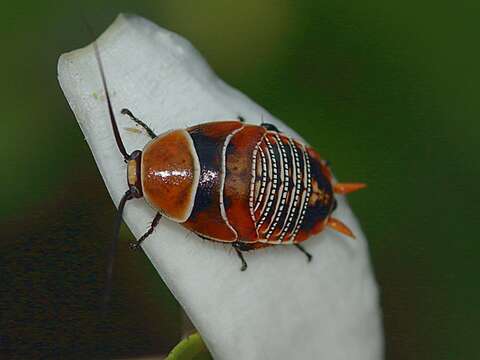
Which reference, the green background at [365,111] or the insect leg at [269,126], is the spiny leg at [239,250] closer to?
the insect leg at [269,126]

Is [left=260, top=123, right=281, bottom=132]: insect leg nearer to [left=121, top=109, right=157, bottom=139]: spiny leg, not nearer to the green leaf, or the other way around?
[left=121, top=109, right=157, bottom=139]: spiny leg

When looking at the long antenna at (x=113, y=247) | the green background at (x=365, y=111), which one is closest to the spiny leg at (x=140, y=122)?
the long antenna at (x=113, y=247)

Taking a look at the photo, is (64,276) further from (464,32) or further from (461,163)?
(464,32)

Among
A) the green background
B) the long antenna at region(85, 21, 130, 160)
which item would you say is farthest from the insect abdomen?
the green background

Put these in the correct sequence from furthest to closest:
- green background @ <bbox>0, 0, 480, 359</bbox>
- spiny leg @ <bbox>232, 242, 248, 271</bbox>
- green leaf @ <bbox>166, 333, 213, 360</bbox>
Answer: green background @ <bbox>0, 0, 480, 359</bbox>
spiny leg @ <bbox>232, 242, 248, 271</bbox>
green leaf @ <bbox>166, 333, 213, 360</bbox>

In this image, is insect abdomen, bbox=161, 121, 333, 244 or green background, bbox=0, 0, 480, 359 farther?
green background, bbox=0, 0, 480, 359

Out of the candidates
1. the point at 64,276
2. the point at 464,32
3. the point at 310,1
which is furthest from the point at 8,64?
the point at 464,32

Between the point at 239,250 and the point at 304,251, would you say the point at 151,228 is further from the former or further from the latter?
the point at 304,251
